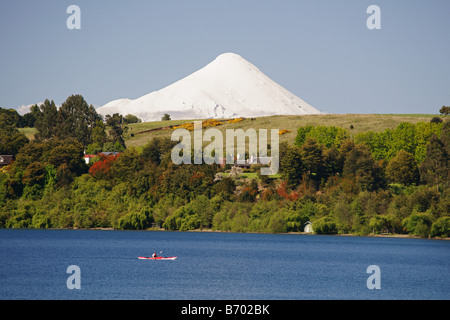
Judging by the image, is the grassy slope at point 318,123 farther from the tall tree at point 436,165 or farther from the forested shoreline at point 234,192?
the tall tree at point 436,165

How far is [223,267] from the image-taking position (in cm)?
6184

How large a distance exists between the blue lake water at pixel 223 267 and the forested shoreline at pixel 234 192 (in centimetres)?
714

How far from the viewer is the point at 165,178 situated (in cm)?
11706

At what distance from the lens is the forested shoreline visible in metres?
103

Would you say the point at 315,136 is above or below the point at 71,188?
above

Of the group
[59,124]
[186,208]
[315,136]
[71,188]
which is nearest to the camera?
[186,208]

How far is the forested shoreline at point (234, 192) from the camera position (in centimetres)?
10319

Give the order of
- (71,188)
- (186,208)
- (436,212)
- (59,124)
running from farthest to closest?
(59,124) → (71,188) → (186,208) → (436,212)

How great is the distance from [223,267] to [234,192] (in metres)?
51.8

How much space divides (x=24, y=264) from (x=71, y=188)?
58.8 metres

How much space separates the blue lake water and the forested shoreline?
7.14 m

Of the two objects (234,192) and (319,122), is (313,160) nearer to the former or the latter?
(234,192)
